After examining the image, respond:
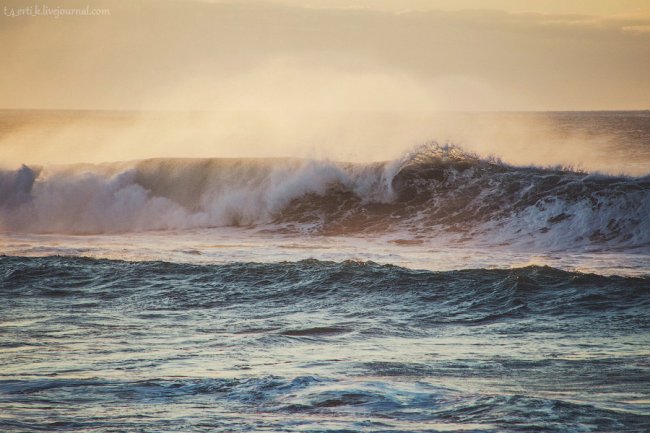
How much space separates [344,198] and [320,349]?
54.5 feet

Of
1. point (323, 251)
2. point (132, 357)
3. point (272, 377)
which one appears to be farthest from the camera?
point (323, 251)

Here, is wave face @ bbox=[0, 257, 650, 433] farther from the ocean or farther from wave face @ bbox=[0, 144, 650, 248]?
wave face @ bbox=[0, 144, 650, 248]

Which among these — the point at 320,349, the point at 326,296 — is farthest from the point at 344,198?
the point at 320,349

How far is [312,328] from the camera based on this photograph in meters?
12.4

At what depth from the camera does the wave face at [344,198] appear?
22812 mm

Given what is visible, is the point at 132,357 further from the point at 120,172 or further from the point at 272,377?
the point at 120,172

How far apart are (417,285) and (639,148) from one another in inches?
1629

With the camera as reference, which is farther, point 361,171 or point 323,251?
point 361,171

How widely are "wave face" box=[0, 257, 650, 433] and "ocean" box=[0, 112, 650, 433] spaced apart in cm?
4

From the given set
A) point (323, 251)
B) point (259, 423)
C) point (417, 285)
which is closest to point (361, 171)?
point (323, 251)

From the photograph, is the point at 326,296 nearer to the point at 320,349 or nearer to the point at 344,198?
the point at 320,349

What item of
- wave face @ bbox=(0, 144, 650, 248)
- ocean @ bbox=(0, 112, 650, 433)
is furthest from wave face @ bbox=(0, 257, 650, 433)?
wave face @ bbox=(0, 144, 650, 248)

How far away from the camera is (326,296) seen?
49.8 ft

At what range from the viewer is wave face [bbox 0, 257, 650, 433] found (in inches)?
320
